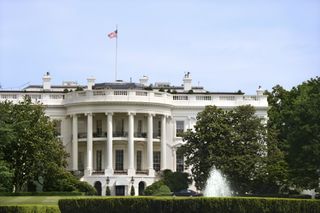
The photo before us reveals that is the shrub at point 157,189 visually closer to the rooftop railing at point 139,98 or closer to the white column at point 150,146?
the white column at point 150,146

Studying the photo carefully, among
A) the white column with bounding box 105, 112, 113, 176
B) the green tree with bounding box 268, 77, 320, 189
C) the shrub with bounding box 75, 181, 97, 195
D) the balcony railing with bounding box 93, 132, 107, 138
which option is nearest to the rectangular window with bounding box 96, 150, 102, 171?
the balcony railing with bounding box 93, 132, 107, 138

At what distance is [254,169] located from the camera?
73.1 metres

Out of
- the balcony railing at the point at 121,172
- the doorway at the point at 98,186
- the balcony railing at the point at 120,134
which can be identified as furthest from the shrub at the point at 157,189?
the balcony railing at the point at 120,134

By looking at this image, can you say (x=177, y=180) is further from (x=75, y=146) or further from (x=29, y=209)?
(x=29, y=209)

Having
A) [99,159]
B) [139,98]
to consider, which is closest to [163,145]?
[139,98]

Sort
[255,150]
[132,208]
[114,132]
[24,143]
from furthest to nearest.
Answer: [114,132]
[255,150]
[24,143]
[132,208]

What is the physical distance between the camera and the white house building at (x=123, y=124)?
84.0 m

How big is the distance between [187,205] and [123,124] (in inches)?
1714

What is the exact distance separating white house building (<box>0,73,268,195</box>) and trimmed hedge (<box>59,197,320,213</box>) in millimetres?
37316

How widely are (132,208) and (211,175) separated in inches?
1176

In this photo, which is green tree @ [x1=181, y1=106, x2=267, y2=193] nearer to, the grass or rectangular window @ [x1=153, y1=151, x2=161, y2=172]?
rectangular window @ [x1=153, y1=151, x2=161, y2=172]

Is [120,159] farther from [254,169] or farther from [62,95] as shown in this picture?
[254,169]

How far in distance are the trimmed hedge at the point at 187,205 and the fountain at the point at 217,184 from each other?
25509mm

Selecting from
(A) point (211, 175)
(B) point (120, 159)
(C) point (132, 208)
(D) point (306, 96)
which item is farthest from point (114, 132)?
(C) point (132, 208)
